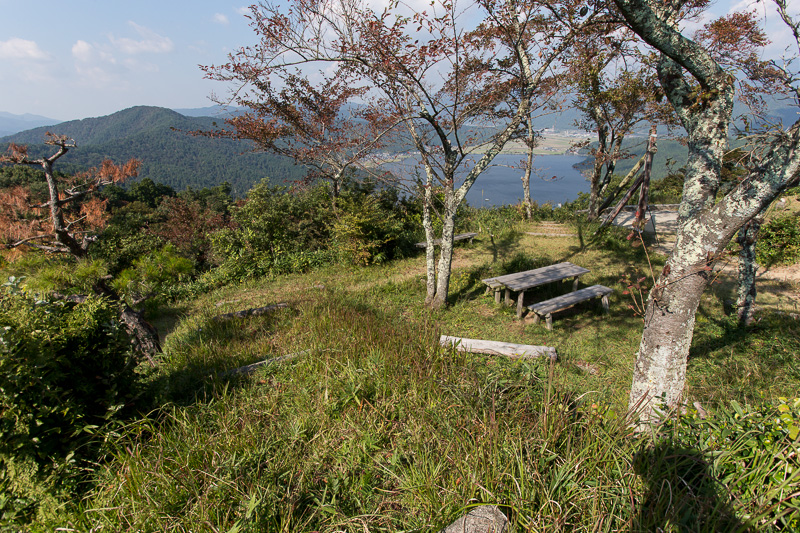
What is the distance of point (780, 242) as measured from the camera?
25.9 ft

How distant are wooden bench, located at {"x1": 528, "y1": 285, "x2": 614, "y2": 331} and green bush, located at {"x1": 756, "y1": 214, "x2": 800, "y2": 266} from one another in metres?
4.70

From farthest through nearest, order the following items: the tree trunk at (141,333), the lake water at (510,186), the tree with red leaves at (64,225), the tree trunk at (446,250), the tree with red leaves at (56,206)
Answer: the lake water at (510,186) < the tree trunk at (446,250) < the tree with red leaves at (56,206) < the tree with red leaves at (64,225) < the tree trunk at (141,333)

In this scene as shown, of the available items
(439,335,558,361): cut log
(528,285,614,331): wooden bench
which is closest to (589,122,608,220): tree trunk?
(528,285,614,331): wooden bench

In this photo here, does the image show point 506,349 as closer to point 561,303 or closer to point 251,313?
point 561,303

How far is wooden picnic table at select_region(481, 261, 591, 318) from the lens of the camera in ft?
20.6

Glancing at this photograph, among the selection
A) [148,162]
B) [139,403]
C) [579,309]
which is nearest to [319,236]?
[579,309]

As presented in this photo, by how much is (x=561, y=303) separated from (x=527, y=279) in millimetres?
826

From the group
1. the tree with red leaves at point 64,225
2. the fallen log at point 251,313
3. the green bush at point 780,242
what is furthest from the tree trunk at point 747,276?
the tree with red leaves at point 64,225

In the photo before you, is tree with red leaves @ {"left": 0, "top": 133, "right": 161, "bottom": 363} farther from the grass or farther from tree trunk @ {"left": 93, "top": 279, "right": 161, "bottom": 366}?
the grass

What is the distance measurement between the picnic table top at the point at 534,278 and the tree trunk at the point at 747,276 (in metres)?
2.30

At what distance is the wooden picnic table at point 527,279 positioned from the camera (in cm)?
627

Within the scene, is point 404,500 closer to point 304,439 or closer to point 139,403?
point 304,439

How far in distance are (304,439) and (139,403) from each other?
57.2 inches

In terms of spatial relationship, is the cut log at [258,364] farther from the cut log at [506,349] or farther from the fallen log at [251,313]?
the fallen log at [251,313]
